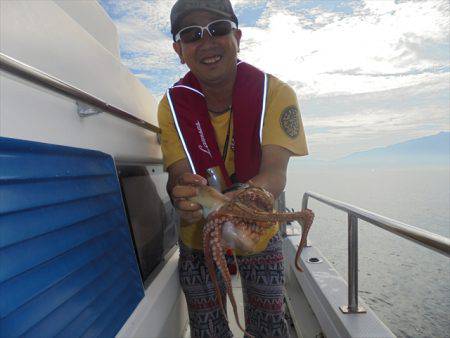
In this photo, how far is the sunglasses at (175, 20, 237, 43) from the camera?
1.82 meters

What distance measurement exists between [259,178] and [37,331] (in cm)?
117

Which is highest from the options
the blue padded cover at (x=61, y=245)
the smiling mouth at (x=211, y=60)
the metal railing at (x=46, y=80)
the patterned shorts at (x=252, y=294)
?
the smiling mouth at (x=211, y=60)

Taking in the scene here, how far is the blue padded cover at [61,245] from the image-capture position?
1007 mm

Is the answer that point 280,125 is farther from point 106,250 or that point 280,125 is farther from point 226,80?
point 106,250

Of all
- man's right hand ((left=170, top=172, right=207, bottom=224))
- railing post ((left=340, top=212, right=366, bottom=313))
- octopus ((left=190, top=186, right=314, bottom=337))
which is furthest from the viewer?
railing post ((left=340, top=212, right=366, bottom=313))

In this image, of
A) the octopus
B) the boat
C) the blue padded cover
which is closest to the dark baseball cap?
the boat

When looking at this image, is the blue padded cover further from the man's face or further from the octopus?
the man's face

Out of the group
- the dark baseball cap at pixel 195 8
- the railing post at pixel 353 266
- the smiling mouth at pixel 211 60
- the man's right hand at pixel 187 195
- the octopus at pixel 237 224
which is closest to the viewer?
the octopus at pixel 237 224

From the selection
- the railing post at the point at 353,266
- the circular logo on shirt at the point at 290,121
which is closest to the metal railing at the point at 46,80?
the circular logo on shirt at the point at 290,121

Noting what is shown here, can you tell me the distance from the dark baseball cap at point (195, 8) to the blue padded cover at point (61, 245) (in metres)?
0.93

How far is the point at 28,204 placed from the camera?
1.09 meters

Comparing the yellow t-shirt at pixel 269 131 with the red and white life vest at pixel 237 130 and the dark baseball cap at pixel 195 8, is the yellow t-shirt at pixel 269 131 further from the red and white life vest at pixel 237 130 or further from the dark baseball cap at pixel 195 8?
the dark baseball cap at pixel 195 8

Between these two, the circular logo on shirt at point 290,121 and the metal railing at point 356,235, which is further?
the circular logo on shirt at point 290,121

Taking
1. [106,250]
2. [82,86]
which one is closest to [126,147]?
[82,86]
